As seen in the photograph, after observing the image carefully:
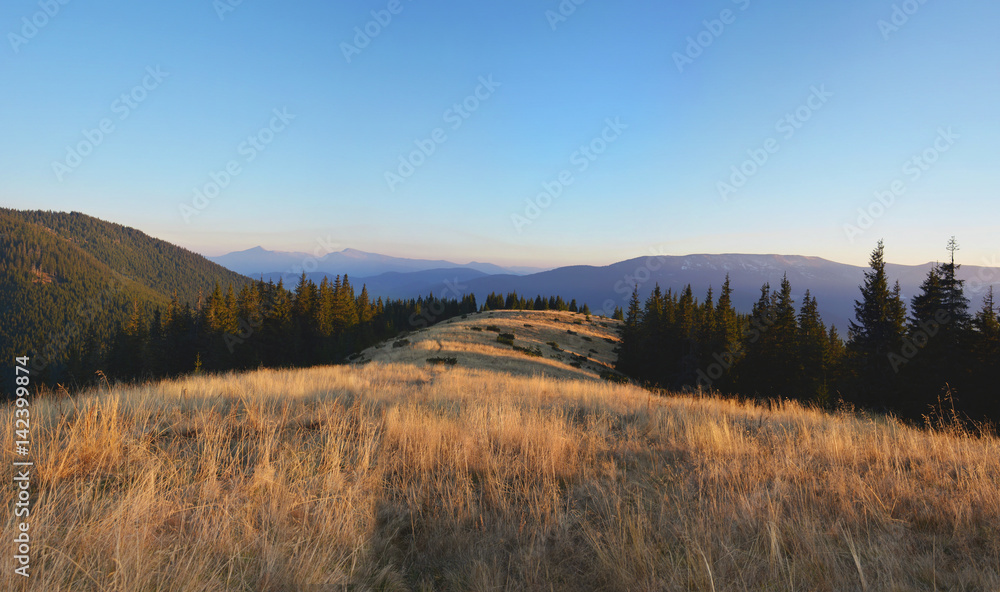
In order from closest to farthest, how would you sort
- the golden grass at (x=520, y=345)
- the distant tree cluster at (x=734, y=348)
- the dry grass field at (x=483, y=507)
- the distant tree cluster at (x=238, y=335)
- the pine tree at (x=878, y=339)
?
the dry grass field at (x=483, y=507) < the golden grass at (x=520, y=345) < the pine tree at (x=878, y=339) < the distant tree cluster at (x=734, y=348) < the distant tree cluster at (x=238, y=335)

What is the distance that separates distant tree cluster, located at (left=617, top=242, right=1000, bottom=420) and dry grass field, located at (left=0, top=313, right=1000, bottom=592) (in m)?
14.8

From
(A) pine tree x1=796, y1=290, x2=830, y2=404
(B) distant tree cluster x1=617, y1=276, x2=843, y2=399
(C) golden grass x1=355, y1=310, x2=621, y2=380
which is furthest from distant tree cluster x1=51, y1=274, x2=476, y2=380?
(A) pine tree x1=796, y1=290, x2=830, y2=404

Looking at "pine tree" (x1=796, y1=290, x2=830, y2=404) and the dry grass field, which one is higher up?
the dry grass field

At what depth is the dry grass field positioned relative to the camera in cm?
255

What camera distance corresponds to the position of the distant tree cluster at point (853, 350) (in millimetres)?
23641

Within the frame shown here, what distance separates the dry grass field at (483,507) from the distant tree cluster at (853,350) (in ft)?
48.4

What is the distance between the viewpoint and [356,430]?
5398 mm

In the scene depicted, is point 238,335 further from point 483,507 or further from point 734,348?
point 734,348

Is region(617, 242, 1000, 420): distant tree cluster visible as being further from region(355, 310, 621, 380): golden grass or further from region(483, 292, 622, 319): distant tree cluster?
region(483, 292, 622, 319): distant tree cluster

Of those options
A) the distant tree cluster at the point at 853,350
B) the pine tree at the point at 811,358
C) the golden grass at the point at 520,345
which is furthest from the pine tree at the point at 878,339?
the golden grass at the point at 520,345

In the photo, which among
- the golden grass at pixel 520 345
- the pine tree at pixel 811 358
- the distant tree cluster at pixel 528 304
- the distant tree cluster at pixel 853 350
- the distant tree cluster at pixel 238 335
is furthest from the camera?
the distant tree cluster at pixel 528 304

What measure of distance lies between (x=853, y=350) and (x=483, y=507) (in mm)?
40658

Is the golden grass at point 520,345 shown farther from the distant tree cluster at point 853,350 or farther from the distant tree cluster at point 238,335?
the distant tree cluster at point 238,335

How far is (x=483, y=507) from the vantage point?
3.65m
